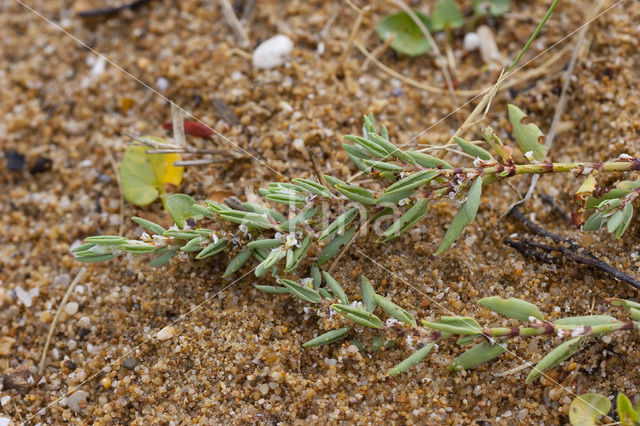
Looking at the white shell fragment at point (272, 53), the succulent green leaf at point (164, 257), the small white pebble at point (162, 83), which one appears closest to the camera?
the succulent green leaf at point (164, 257)

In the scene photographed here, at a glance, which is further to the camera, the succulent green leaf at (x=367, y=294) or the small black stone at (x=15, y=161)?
the small black stone at (x=15, y=161)

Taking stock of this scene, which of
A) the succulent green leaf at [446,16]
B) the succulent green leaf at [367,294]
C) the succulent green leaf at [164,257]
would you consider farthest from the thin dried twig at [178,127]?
the succulent green leaf at [446,16]

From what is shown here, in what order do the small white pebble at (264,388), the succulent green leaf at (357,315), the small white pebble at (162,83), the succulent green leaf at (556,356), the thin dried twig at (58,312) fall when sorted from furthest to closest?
1. the small white pebble at (162,83)
2. the thin dried twig at (58,312)
3. the small white pebble at (264,388)
4. the succulent green leaf at (357,315)
5. the succulent green leaf at (556,356)

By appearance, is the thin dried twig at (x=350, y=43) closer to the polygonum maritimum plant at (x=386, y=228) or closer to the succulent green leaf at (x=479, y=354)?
the polygonum maritimum plant at (x=386, y=228)

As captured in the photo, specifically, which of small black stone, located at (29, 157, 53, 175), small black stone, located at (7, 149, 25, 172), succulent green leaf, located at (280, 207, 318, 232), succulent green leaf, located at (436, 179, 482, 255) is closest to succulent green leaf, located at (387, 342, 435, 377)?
succulent green leaf, located at (436, 179, 482, 255)

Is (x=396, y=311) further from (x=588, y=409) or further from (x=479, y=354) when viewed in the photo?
(x=588, y=409)

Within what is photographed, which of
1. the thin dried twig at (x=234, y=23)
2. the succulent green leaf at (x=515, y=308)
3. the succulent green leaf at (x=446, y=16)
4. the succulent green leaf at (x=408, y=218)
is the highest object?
the succulent green leaf at (x=446, y=16)
